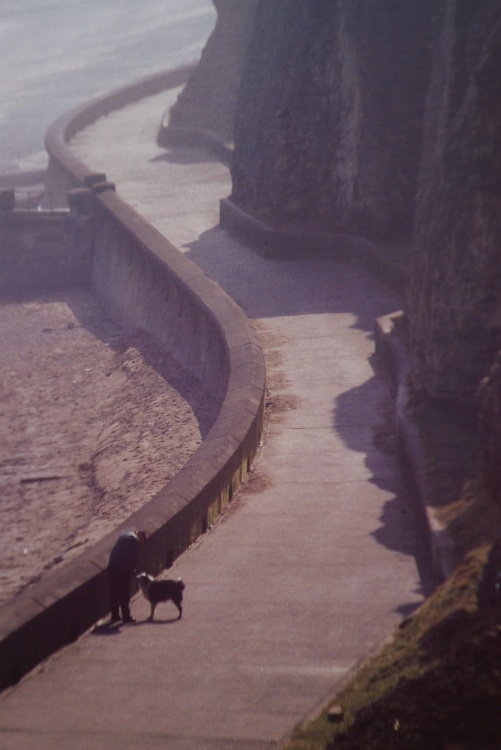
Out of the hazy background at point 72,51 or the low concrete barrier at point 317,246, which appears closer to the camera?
the low concrete barrier at point 317,246

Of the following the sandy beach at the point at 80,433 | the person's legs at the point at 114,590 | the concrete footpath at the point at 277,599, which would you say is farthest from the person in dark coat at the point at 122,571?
the sandy beach at the point at 80,433

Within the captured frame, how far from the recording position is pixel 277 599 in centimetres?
785

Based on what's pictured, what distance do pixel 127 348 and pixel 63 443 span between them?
3711 millimetres

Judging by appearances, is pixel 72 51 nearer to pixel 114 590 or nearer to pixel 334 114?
pixel 334 114

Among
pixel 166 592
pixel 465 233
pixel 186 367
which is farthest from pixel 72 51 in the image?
pixel 166 592

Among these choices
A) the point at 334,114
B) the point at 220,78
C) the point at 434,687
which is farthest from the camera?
the point at 220,78

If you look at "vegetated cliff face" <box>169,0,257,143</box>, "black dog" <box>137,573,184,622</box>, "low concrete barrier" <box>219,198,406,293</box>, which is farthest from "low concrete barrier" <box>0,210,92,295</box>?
"black dog" <box>137,573,184,622</box>

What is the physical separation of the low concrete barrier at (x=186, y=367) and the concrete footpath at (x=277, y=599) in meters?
0.19

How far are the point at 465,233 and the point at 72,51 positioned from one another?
92497 mm

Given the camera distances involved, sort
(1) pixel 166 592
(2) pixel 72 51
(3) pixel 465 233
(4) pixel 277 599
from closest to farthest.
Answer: (1) pixel 166 592 → (4) pixel 277 599 → (3) pixel 465 233 → (2) pixel 72 51

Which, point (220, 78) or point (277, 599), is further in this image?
point (220, 78)

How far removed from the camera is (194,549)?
9.66 meters

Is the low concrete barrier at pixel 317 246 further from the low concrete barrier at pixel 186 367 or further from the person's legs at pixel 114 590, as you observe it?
the person's legs at pixel 114 590

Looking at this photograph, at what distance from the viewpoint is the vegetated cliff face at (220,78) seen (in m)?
35.4
